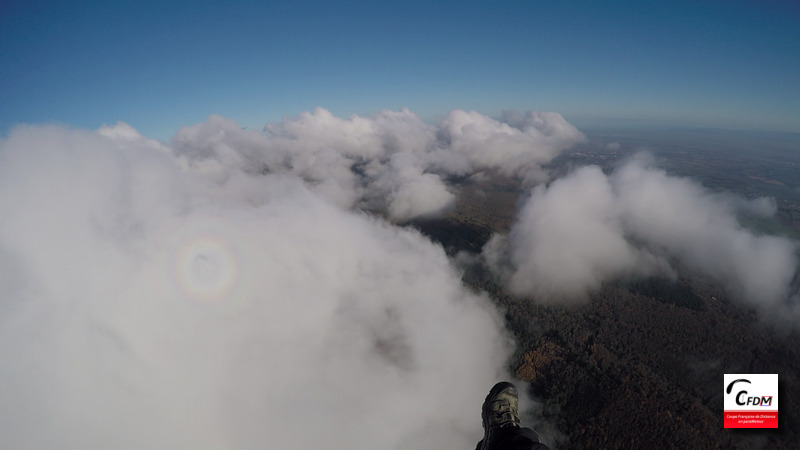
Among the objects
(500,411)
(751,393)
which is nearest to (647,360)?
(751,393)

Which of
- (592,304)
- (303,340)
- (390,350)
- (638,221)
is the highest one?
(638,221)

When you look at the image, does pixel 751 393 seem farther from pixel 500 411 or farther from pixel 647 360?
pixel 647 360

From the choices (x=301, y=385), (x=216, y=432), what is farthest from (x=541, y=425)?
(x=216, y=432)

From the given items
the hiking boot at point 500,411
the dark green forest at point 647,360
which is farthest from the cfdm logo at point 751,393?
the dark green forest at point 647,360

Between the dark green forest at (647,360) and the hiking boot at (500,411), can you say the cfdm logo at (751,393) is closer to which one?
the hiking boot at (500,411)

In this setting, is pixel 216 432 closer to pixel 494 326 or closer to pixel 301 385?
pixel 301 385

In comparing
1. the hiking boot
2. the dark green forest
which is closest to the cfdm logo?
the hiking boot

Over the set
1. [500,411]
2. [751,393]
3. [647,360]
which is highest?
[500,411]

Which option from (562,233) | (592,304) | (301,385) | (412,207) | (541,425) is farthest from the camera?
(412,207)
